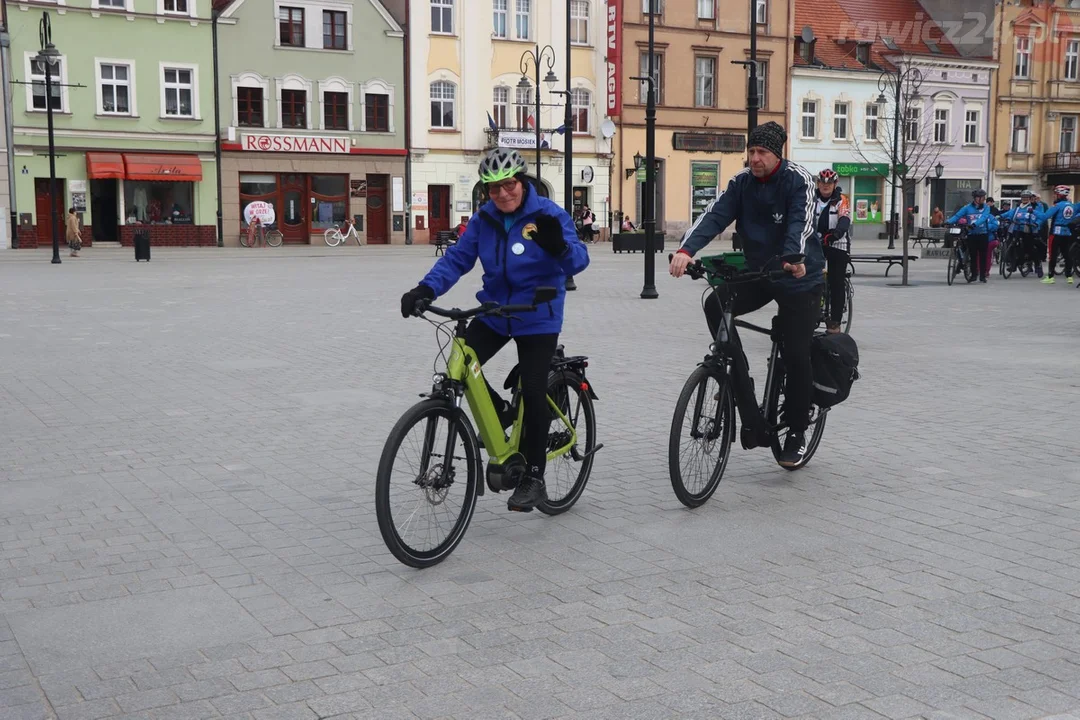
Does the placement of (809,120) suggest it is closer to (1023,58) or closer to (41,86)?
(1023,58)

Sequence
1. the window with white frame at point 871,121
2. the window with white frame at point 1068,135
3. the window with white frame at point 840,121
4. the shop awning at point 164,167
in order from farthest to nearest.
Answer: the window with white frame at point 1068,135 → the window with white frame at point 871,121 → the window with white frame at point 840,121 → the shop awning at point 164,167

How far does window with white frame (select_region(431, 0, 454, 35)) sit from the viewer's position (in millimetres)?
48781

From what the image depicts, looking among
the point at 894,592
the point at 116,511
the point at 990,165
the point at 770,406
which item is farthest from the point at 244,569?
the point at 990,165

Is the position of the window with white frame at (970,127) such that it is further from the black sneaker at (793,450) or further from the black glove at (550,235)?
the black glove at (550,235)

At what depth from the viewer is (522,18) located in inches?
1971

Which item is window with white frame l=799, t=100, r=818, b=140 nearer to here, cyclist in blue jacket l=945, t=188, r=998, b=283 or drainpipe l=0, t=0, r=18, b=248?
drainpipe l=0, t=0, r=18, b=248

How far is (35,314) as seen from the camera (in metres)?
16.5

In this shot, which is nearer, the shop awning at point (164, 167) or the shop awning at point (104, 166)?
the shop awning at point (104, 166)

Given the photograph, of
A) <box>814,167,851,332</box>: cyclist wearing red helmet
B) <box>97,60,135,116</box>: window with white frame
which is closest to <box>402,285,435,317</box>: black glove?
<box>814,167,851,332</box>: cyclist wearing red helmet

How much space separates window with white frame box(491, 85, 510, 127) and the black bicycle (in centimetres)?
4447

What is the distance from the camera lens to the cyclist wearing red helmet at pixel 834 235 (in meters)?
12.1

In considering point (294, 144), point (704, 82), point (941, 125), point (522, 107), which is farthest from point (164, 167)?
point (941, 125)

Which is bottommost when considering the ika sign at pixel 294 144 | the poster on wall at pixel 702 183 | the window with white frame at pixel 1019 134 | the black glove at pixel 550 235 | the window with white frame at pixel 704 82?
the black glove at pixel 550 235

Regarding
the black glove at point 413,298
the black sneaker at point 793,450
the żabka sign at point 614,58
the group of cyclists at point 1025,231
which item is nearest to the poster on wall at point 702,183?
the żabka sign at point 614,58
